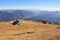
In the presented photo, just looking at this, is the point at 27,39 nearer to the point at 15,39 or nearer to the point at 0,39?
the point at 15,39

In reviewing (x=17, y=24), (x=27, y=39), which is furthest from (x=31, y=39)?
(x=17, y=24)

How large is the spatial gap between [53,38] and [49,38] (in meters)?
1.11

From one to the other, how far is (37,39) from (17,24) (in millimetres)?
43724

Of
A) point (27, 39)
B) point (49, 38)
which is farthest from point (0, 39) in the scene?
point (49, 38)

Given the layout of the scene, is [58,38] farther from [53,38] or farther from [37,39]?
[37,39]

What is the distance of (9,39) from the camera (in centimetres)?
4344

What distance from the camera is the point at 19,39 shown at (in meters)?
42.4

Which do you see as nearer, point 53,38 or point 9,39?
point 53,38

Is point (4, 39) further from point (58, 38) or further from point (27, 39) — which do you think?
point (58, 38)

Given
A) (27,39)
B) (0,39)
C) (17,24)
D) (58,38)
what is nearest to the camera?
(58,38)

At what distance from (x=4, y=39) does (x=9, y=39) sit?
169 centimetres

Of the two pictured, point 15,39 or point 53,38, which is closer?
point 53,38

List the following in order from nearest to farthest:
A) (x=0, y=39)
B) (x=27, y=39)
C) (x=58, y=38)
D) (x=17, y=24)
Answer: (x=58, y=38), (x=27, y=39), (x=0, y=39), (x=17, y=24)

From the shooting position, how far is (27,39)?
41.5 metres
